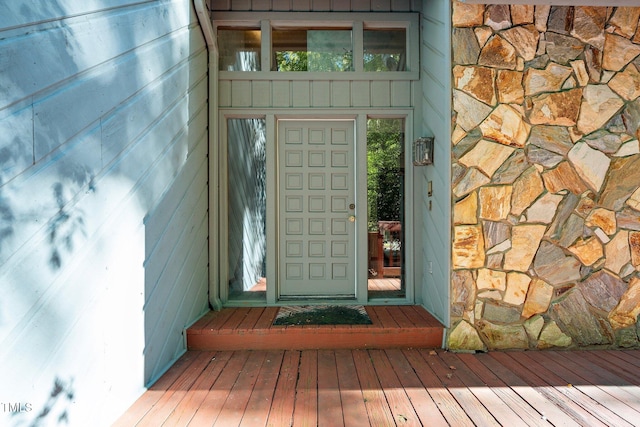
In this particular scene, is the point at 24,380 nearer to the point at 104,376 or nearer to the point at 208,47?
the point at 104,376

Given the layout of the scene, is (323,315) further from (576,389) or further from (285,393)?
(576,389)

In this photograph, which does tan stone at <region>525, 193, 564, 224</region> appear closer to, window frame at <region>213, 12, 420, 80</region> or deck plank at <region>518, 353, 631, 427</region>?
deck plank at <region>518, 353, 631, 427</region>

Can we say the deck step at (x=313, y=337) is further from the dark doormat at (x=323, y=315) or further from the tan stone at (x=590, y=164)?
the tan stone at (x=590, y=164)

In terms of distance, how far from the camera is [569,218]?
285 centimetres

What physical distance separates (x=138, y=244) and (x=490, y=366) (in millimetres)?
2501

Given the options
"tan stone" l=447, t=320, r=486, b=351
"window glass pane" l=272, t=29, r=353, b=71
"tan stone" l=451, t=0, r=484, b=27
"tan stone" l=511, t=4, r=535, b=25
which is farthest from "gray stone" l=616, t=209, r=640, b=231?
"window glass pane" l=272, t=29, r=353, b=71

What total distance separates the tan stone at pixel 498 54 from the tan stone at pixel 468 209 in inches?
40.5

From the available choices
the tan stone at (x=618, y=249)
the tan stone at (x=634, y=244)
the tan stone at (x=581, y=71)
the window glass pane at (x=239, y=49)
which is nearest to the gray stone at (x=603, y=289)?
the tan stone at (x=618, y=249)

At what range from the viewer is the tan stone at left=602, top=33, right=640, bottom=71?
288 cm

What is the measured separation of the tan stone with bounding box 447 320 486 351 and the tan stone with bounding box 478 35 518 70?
203 centimetres

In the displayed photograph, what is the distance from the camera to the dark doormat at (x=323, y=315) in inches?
121

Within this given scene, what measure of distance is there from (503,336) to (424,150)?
5.40 ft

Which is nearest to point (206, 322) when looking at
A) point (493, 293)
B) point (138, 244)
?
point (138, 244)

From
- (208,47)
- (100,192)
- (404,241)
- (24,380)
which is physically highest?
(208,47)
